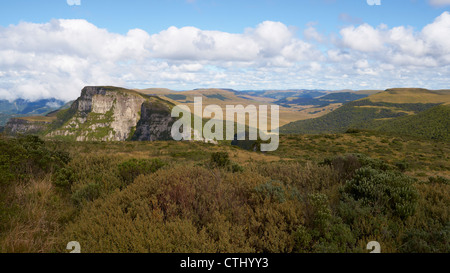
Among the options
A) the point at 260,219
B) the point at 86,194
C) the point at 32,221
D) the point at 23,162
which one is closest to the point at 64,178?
the point at 23,162

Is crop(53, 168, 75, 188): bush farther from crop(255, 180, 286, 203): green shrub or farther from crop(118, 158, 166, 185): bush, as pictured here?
crop(255, 180, 286, 203): green shrub

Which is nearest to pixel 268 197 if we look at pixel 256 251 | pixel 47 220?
pixel 256 251

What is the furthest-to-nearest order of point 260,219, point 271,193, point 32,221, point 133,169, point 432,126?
point 432,126 < point 133,169 < point 271,193 < point 32,221 < point 260,219

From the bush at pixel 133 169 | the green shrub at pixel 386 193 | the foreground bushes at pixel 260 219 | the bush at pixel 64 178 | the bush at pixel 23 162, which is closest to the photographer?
the foreground bushes at pixel 260 219

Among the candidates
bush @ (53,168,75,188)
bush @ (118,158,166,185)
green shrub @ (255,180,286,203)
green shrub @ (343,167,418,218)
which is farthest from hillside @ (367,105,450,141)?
bush @ (53,168,75,188)

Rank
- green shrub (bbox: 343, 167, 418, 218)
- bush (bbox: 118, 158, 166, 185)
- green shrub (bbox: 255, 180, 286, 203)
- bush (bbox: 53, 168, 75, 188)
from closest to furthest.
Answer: green shrub (bbox: 343, 167, 418, 218), green shrub (bbox: 255, 180, 286, 203), bush (bbox: 53, 168, 75, 188), bush (bbox: 118, 158, 166, 185)

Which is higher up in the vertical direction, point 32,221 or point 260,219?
point 260,219

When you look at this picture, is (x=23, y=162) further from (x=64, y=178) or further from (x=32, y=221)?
(x=32, y=221)

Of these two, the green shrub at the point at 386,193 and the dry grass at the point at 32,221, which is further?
the green shrub at the point at 386,193

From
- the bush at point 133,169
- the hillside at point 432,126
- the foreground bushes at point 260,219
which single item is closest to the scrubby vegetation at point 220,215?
the foreground bushes at point 260,219

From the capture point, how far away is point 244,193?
570cm

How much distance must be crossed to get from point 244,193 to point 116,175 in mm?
5133

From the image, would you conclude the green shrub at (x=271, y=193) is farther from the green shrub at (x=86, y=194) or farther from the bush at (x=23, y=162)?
the bush at (x=23, y=162)
